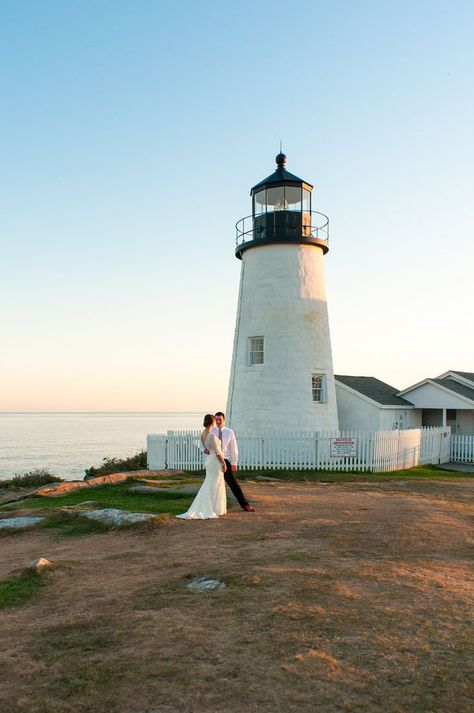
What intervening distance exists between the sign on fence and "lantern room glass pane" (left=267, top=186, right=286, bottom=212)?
9.63 meters

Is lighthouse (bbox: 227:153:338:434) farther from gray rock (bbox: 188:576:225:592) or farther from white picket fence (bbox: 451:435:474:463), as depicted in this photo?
gray rock (bbox: 188:576:225:592)

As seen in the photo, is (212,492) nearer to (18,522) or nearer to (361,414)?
(18,522)

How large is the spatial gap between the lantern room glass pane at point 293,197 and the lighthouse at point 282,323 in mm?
40

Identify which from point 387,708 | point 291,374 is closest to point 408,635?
point 387,708

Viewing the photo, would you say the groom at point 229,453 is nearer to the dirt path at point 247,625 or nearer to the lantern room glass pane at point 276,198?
the dirt path at point 247,625

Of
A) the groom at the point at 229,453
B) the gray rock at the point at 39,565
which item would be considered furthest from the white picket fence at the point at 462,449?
the gray rock at the point at 39,565

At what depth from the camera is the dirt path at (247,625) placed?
435 centimetres

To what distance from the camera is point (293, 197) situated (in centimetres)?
2431

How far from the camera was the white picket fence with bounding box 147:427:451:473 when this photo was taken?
71.8ft

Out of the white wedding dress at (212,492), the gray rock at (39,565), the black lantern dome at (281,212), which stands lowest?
the gray rock at (39,565)

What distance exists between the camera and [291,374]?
23.1 m

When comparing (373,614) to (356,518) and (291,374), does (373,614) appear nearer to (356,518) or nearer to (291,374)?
(356,518)

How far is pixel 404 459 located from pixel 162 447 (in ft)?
31.6

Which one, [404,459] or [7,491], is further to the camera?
[404,459]
